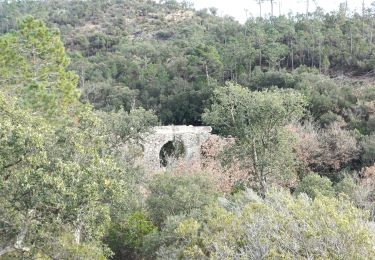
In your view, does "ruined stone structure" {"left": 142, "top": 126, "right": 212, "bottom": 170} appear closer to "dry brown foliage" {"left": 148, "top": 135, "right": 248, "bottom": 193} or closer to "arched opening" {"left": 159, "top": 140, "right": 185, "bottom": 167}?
"arched opening" {"left": 159, "top": 140, "right": 185, "bottom": 167}

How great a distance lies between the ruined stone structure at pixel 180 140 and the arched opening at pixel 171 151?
6.3 inches

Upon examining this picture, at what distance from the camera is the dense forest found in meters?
8.99

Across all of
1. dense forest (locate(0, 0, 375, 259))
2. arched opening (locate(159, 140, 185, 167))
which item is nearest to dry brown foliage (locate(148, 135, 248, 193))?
dense forest (locate(0, 0, 375, 259))

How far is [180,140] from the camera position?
1332 inches

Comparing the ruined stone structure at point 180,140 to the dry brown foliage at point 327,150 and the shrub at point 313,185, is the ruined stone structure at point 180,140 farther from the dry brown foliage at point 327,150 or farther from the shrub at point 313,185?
the shrub at point 313,185

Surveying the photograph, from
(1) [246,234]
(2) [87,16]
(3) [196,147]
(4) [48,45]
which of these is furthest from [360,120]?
(2) [87,16]

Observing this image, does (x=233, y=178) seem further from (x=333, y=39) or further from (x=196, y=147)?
(x=333, y=39)

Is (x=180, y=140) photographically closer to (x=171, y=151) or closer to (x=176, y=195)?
(x=171, y=151)

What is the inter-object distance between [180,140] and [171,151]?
186 cm

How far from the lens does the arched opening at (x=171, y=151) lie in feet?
108

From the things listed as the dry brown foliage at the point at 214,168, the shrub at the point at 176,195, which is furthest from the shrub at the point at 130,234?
the dry brown foliage at the point at 214,168

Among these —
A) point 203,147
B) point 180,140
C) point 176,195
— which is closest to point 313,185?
point 176,195

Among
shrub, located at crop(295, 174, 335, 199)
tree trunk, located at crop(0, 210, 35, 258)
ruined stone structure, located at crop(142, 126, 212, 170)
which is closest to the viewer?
tree trunk, located at crop(0, 210, 35, 258)

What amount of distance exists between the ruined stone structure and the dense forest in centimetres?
186
